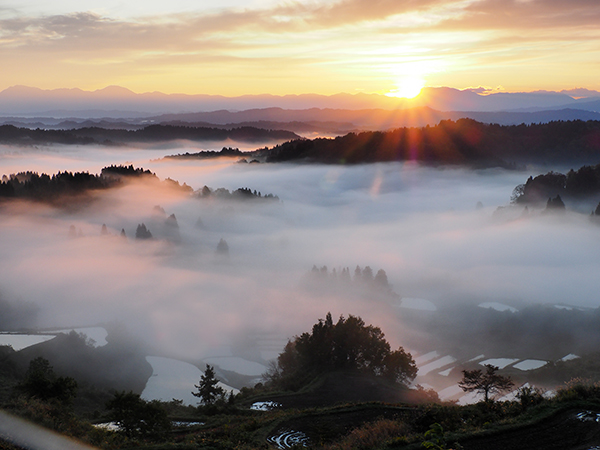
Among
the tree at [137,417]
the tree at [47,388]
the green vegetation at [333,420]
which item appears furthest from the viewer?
the tree at [47,388]

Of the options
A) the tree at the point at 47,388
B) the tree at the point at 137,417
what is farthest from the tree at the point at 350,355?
the tree at the point at 47,388

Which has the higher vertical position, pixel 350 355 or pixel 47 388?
pixel 47 388

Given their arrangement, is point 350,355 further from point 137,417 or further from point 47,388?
point 47,388

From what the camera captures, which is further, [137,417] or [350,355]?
[350,355]

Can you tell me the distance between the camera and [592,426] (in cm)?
2747

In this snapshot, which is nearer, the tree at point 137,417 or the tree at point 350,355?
the tree at point 137,417

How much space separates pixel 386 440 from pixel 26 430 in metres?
23.3

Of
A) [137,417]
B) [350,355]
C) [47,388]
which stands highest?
[47,388]

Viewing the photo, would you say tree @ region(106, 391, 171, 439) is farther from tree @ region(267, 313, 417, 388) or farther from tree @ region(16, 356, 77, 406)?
tree @ region(267, 313, 417, 388)

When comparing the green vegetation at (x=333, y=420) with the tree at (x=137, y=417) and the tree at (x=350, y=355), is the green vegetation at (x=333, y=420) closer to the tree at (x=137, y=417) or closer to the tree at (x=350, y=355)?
the tree at (x=137, y=417)

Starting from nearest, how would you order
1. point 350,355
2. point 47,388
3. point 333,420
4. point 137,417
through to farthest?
point 333,420, point 137,417, point 47,388, point 350,355

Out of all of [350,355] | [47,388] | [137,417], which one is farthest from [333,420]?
[350,355]

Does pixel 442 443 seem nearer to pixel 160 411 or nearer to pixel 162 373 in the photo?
pixel 160 411

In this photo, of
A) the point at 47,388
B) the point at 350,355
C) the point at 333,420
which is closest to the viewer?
the point at 333,420
